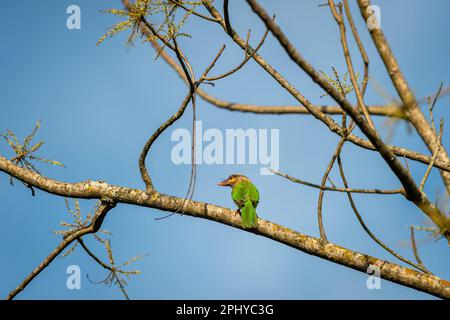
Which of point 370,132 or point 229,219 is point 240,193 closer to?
point 229,219

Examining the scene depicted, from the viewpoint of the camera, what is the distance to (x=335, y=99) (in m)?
2.77

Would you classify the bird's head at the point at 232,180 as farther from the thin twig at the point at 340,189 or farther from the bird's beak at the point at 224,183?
the thin twig at the point at 340,189

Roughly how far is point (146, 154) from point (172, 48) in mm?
1285

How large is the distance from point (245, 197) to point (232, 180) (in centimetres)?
139

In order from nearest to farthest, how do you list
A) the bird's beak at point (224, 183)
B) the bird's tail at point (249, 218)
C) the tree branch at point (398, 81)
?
the tree branch at point (398, 81) < the bird's tail at point (249, 218) < the bird's beak at point (224, 183)

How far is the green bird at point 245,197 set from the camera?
4.86 m

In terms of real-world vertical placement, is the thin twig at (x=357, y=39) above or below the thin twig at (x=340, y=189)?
above

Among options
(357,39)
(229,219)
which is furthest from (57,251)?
(357,39)

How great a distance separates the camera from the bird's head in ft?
24.3

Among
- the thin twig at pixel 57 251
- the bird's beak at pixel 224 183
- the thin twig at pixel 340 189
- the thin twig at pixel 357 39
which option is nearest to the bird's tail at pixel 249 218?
the thin twig at pixel 57 251

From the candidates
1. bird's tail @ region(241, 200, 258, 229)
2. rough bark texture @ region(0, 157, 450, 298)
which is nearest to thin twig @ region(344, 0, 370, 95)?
rough bark texture @ region(0, 157, 450, 298)

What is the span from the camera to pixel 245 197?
614 cm

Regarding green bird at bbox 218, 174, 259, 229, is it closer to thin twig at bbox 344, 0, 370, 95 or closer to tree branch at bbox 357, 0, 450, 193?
thin twig at bbox 344, 0, 370, 95
